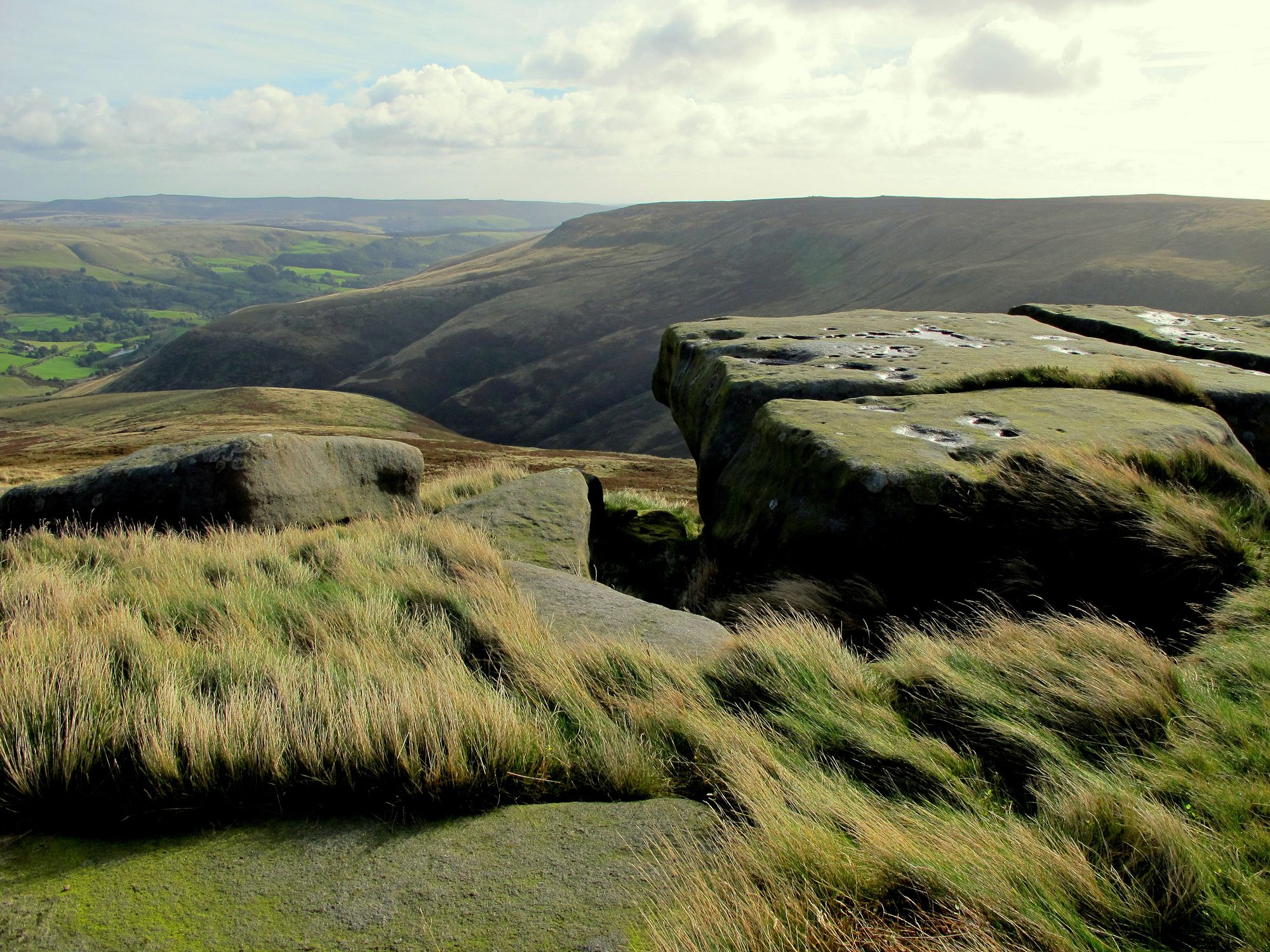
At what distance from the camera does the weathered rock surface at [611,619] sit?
529 cm

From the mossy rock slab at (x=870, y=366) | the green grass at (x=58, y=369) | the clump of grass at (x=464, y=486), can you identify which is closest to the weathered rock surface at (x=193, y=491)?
the clump of grass at (x=464, y=486)

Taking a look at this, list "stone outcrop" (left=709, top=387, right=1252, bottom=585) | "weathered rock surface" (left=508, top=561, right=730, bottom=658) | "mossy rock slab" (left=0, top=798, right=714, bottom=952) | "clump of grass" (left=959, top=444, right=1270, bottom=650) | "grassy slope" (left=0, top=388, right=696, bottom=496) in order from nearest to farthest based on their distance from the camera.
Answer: "mossy rock slab" (left=0, top=798, right=714, bottom=952) < "weathered rock surface" (left=508, top=561, right=730, bottom=658) < "clump of grass" (left=959, top=444, right=1270, bottom=650) < "stone outcrop" (left=709, top=387, right=1252, bottom=585) < "grassy slope" (left=0, top=388, right=696, bottom=496)

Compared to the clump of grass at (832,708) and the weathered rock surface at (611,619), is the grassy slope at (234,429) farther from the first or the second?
the clump of grass at (832,708)

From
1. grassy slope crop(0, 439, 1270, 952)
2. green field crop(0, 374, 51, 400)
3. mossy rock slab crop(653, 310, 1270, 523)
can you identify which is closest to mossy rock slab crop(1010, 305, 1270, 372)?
mossy rock slab crop(653, 310, 1270, 523)

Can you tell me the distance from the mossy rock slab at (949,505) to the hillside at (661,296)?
68.3 metres

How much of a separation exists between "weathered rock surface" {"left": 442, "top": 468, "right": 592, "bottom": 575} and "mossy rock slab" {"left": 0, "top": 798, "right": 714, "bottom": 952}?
529cm

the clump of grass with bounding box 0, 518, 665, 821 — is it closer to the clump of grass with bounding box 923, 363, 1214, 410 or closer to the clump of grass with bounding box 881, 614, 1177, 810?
the clump of grass with bounding box 881, 614, 1177, 810

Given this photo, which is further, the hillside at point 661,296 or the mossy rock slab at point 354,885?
the hillside at point 661,296

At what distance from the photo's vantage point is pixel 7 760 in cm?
317

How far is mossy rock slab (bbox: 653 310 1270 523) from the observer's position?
8953 millimetres

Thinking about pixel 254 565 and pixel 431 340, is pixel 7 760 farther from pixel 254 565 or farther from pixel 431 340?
pixel 431 340

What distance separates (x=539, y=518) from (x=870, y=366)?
4586 millimetres

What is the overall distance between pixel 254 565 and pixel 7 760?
378 cm

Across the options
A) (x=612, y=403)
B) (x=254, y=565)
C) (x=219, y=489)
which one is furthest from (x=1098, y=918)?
(x=612, y=403)
